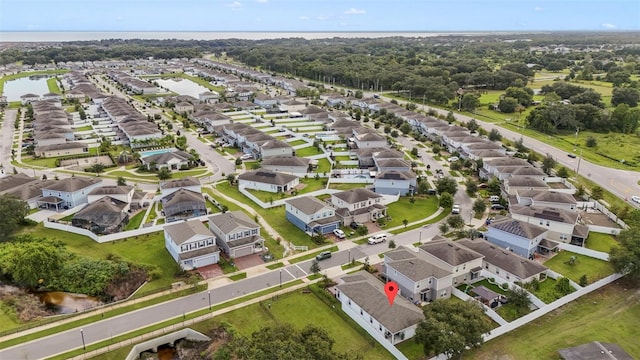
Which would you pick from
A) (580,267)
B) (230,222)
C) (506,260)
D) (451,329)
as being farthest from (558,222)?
(230,222)

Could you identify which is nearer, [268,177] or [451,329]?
[451,329]

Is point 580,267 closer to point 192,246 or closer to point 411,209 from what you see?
point 411,209

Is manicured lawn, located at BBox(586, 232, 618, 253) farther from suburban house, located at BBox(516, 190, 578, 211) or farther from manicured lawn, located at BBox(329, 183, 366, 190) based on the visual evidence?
manicured lawn, located at BBox(329, 183, 366, 190)

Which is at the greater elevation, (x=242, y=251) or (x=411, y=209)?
(x=242, y=251)

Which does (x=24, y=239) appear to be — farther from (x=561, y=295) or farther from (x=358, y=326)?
(x=561, y=295)

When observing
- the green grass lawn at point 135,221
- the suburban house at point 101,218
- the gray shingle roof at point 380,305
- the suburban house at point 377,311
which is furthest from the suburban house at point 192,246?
the gray shingle roof at point 380,305

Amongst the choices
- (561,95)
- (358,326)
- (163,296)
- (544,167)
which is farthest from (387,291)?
(561,95)
